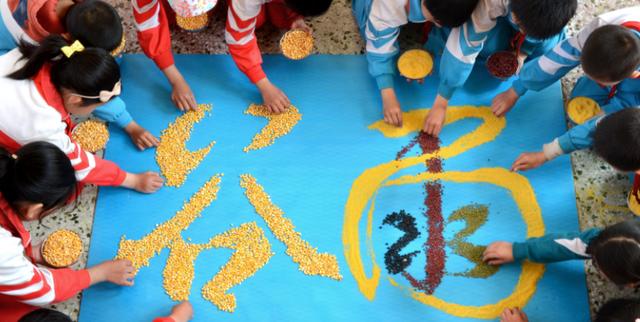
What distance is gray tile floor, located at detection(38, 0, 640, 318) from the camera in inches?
64.1

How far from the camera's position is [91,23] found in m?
1.47

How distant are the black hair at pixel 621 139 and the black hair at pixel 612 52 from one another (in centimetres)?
11

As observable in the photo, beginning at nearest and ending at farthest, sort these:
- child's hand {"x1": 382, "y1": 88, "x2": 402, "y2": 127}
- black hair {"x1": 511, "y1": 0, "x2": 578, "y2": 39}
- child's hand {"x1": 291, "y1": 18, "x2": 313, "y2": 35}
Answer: black hair {"x1": 511, "y1": 0, "x2": 578, "y2": 39} < child's hand {"x1": 382, "y1": 88, "x2": 402, "y2": 127} < child's hand {"x1": 291, "y1": 18, "x2": 313, "y2": 35}

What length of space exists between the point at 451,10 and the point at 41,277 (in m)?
1.23

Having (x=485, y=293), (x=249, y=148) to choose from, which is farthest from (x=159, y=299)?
(x=485, y=293)

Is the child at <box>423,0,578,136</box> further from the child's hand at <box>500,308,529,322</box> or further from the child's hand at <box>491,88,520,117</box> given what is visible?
the child's hand at <box>500,308,529,322</box>

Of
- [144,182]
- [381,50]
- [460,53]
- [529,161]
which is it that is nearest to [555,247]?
[529,161]

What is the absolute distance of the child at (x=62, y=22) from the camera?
147cm

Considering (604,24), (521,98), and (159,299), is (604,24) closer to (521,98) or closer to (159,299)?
(521,98)

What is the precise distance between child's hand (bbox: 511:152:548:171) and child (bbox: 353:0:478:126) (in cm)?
37

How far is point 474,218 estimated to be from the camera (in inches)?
64.3

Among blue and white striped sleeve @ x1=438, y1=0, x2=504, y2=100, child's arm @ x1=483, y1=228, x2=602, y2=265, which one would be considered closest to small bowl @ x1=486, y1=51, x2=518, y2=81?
blue and white striped sleeve @ x1=438, y1=0, x2=504, y2=100

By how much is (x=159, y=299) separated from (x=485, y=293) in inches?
36.1

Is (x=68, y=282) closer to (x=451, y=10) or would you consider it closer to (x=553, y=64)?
(x=451, y=10)
